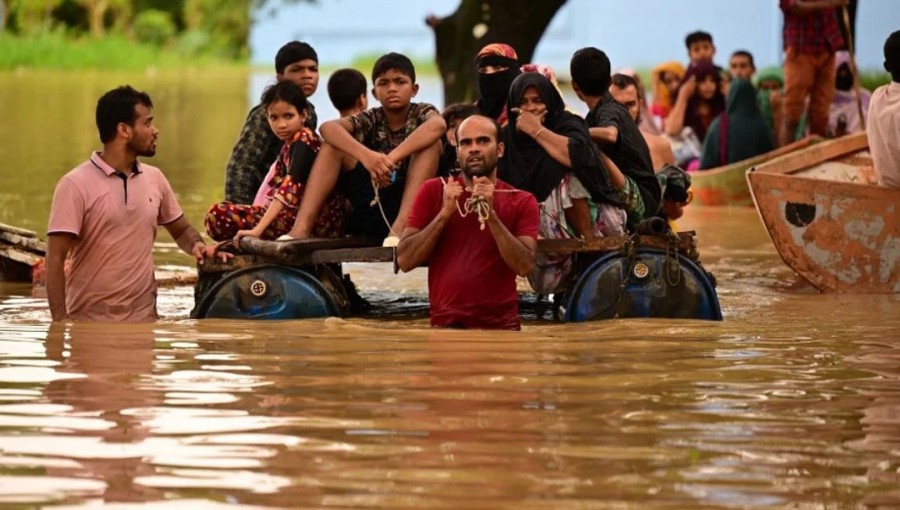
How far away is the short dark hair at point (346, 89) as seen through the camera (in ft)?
34.3

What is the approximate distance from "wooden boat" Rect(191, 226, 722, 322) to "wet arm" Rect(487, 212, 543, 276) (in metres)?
0.56

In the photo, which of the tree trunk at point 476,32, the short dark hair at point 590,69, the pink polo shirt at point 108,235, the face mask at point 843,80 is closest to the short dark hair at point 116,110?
the pink polo shirt at point 108,235

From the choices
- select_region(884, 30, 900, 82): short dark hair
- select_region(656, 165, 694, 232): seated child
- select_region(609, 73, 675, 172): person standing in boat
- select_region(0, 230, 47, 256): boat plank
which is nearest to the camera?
select_region(656, 165, 694, 232): seated child

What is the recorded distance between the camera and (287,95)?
9.92 meters

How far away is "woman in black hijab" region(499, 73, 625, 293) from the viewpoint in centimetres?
934

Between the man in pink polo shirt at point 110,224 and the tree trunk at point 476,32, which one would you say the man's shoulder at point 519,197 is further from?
the tree trunk at point 476,32

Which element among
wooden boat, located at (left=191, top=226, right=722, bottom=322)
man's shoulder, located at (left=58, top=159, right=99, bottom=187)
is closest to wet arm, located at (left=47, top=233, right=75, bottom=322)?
man's shoulder, located at (left=58, top=159, right=99, bottom=187)

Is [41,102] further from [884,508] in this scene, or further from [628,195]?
[884,508]

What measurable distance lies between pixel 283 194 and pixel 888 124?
3.61 m

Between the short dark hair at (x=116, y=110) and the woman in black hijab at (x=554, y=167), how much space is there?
5.89 ft

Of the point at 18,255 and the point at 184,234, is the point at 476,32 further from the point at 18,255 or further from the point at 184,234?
the point at 184,234

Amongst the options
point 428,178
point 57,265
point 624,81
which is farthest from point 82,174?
point 624,81

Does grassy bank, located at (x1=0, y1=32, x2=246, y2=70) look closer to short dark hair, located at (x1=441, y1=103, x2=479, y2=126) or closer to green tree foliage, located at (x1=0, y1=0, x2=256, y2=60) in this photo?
green tree foliage, located at (x1=0, y1=0, x2=256, y2=60)

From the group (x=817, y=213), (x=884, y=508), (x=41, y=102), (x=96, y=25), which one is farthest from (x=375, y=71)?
(x=96, y=25)
